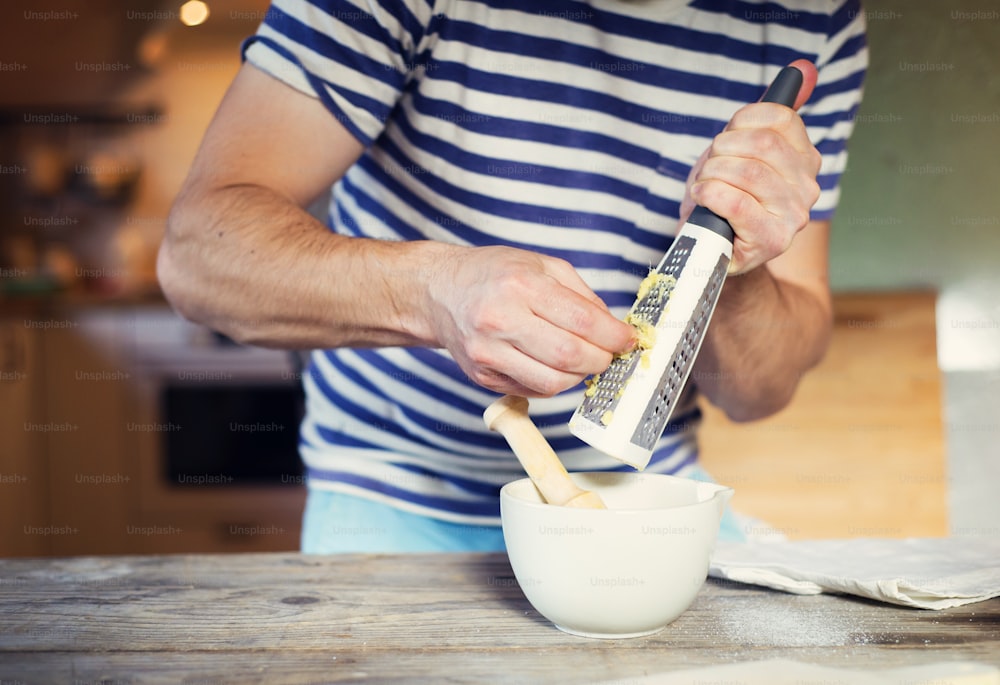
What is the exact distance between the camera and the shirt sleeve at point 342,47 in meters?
0.90

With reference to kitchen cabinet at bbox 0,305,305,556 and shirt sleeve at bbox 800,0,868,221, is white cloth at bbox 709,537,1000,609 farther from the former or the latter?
kitchen cabinet at bbox 0,305,305,556

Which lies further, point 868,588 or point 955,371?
point 955,371

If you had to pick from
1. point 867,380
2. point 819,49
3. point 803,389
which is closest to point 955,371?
point 867,380

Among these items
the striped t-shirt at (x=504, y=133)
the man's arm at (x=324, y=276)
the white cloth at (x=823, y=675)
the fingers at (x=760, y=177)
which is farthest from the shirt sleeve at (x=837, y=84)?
the white cloth at (x=823, y=675)

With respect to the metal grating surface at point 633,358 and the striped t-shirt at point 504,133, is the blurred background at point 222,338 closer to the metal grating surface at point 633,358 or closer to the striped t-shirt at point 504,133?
the striped t-shirt at point 504,133

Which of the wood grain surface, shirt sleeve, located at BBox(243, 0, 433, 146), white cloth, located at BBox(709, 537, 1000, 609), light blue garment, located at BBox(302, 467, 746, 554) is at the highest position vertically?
shirt sleeve, located at BBox(243, 0, 433, 146)

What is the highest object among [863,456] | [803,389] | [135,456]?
[803,389]

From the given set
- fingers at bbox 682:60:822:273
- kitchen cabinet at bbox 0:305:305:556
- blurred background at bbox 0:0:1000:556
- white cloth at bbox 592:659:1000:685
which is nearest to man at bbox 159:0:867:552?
fingers at bbox 682:60:822:273

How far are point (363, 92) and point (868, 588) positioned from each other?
0.64m

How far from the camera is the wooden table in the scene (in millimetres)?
591

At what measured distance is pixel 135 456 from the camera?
2.72 metres

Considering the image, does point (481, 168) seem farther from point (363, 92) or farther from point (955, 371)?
point (955, 371)

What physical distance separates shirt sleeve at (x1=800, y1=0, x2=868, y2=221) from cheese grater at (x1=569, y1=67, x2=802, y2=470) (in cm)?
44

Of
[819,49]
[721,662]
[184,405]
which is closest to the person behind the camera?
[721,662]
